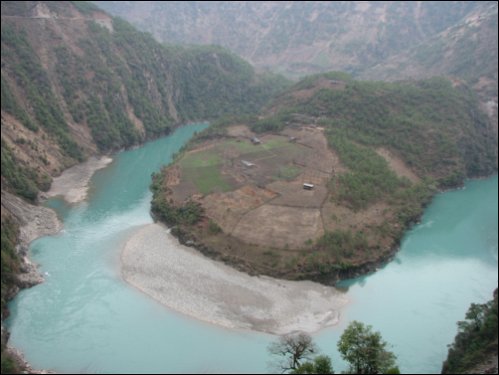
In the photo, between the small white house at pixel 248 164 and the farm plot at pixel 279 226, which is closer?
the farm plot at pixel 279 226

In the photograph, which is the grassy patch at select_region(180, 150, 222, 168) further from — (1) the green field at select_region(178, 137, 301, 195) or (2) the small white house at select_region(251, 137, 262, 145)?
(2) the small white house at select_region(251, 137, 262, 145)

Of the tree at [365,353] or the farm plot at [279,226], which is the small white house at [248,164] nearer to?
the farm plot at [279,226]

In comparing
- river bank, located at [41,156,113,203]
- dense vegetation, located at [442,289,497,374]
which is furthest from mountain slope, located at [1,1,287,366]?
dense vegetation, located at [442,289,497,374]

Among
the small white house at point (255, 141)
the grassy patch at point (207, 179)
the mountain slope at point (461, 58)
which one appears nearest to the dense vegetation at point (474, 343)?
the grassy patch at point (207, 179)

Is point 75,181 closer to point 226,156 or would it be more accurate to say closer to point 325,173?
point 226,156

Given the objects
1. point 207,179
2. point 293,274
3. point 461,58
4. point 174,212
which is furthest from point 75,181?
point 461,58

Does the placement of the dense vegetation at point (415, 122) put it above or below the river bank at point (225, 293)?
above
